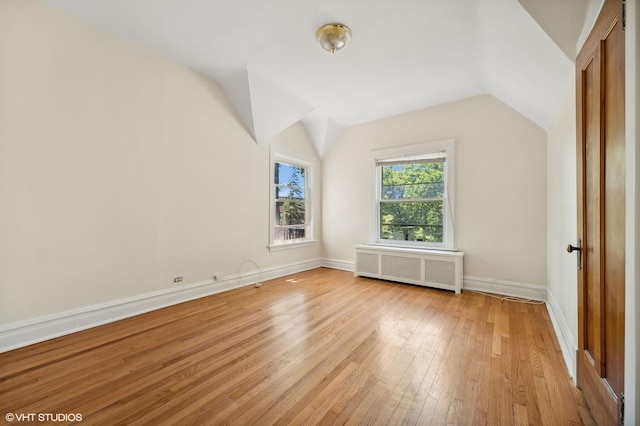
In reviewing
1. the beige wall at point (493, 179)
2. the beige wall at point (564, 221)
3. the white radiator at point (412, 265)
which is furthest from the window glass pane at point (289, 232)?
the beige wall at point (564, 221)

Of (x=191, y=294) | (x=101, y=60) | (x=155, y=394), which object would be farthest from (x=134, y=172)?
(x=155, y=394)

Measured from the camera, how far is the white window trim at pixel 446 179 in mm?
3959

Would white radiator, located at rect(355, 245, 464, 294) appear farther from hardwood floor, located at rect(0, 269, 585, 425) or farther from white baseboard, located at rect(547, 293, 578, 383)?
white baseboard, located at rect(547, 293, 578, 383)

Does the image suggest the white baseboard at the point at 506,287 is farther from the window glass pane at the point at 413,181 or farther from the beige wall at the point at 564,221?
the window glass pane at the point at 413,181

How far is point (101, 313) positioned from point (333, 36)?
343 cm

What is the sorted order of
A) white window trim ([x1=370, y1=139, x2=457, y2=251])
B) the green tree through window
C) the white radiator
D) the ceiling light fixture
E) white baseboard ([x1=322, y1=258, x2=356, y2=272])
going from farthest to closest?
white baseboard ([x1=322, y1=258, x2=356, y2=272]) → the green tree through window → white window trim ([x1=370, y1=139, x2=457, y2=251]) → the white radiator → the ceiling light fixture

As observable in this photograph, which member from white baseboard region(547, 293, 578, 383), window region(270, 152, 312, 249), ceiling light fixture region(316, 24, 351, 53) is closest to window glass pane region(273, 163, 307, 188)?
window region(270, 152, 312, 249)

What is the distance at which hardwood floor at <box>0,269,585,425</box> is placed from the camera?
4.67 feet

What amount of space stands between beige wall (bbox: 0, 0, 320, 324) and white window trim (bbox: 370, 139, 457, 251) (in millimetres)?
2429

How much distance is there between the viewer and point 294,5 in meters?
2.16

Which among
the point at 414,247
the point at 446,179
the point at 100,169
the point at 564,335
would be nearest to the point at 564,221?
the point at 564,335

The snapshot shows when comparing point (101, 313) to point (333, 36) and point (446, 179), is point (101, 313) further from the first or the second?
point (446, 179)

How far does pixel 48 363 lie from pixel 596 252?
3.48 m

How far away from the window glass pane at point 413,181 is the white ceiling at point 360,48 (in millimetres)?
1032
